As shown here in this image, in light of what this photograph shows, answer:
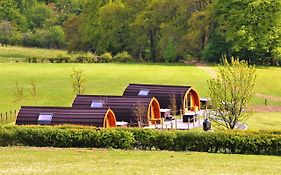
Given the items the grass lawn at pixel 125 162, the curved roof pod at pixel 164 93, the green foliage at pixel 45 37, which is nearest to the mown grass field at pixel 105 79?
the curved roof pod at pixel 164 93

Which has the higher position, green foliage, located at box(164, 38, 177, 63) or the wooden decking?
green foliage, located at box(164, 38, 177, 63)

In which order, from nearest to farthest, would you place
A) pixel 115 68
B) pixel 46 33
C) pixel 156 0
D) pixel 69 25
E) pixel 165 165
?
pixel 165 165
pixel 115 68
pixel 156 0
pixel 69 25
pixel 46 33

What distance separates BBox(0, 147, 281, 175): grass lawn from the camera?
80.3 feet

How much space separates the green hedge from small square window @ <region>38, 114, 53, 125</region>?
734 centimetres

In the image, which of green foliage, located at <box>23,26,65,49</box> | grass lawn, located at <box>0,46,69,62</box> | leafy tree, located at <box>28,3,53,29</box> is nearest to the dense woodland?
green foliage, located at <box>23,26,65,49</box>

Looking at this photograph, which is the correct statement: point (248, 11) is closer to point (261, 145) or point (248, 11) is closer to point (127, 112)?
point (127, 112)

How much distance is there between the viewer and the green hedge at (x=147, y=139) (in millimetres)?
31594

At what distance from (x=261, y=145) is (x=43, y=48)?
9185 centimetres

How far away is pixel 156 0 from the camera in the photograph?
91.8 meters

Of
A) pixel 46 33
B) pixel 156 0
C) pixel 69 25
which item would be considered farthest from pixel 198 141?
pixel 46 33

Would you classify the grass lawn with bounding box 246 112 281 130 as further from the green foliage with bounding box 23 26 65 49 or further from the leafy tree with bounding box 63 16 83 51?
the green foliage with bounding box 23 26 65 49

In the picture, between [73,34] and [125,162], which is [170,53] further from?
[125,162]

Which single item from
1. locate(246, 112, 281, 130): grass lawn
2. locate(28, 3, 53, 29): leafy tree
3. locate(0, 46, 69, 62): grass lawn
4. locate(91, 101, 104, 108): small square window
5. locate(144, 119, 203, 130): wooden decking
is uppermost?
locate(28, 3, 53, 29): leafy tree

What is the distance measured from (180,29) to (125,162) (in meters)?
64.5
